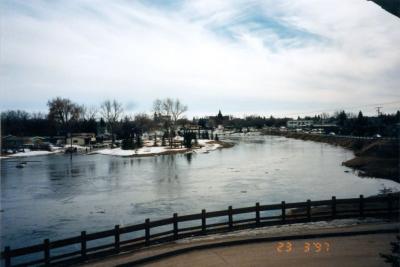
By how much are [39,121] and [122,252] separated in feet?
503

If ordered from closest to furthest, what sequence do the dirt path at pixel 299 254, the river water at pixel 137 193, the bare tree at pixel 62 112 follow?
the dirt path at pixel 299 254
the river water at pixel 137 193
the bare tree at pixel 62 112

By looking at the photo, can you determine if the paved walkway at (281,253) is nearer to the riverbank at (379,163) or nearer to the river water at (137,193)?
the river water at (137,193)

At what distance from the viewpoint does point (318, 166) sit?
57.9 m

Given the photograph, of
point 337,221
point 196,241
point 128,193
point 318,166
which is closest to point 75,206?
point 128,193
